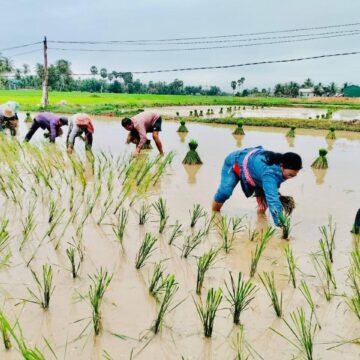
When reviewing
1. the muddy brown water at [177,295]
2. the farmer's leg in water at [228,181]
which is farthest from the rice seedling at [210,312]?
the farmer's leg in water at [228,181]

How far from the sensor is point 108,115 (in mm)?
19453

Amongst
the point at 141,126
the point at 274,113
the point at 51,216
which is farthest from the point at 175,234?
the point at 274,113

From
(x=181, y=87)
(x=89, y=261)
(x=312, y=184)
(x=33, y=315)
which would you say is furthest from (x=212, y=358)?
(x=181, y=87)

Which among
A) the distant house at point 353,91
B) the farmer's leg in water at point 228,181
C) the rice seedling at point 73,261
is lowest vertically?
the rice seedling at point 73,261

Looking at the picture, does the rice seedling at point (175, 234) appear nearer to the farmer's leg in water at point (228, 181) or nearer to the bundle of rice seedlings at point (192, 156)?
the farmer's leg in water at point (228, 181)

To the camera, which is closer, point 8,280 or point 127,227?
point 8,280

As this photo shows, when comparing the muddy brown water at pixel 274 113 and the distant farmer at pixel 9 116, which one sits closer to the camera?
the distant farmer at pixel 9 116

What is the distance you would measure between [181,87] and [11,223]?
83.3 meters

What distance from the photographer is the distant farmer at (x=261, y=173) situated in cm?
381

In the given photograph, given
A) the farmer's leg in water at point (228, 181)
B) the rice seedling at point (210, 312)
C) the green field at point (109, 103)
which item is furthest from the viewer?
the green field at point (109, 103)

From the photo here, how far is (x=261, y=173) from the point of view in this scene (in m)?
4.04

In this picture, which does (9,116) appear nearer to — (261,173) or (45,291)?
(261,173)

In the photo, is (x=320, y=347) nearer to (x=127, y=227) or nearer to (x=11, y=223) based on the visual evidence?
(x=127, y=227)

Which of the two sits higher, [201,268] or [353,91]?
[353,91]
